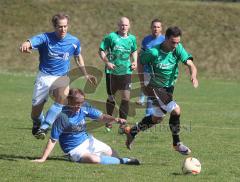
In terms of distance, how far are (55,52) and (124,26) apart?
8.90 feet

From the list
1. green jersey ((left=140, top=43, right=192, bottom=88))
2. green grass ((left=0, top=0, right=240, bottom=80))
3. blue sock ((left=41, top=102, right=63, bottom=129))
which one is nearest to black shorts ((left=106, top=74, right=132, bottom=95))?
blue sock ((left=41, top=102, right=63, bottom=129))

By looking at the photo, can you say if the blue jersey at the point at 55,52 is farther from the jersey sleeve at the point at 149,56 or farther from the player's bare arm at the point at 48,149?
the player's bare arm at the point at 48,149

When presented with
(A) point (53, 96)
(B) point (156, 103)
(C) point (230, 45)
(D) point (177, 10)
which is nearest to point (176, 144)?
(B) point (156, 103)

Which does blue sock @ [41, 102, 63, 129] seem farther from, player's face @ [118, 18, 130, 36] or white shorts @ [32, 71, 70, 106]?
player's face @ [118, 18, 130, 36]

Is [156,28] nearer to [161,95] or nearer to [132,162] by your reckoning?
[161,95]

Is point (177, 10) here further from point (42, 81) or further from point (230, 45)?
point (42, 81)

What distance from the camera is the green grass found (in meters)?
37.1

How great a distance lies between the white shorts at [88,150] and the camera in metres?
8.81

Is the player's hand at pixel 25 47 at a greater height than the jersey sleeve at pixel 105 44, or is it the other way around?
the player's hand at pixel 25 47

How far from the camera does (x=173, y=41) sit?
9.46 meters

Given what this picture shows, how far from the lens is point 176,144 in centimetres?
951

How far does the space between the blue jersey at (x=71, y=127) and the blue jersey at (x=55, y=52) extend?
6.35 feet

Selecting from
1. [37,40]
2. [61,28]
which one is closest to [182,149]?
[61,28]

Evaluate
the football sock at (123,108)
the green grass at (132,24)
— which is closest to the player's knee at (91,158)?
the football sock at (123,108)
